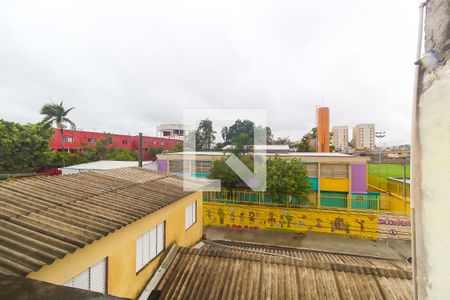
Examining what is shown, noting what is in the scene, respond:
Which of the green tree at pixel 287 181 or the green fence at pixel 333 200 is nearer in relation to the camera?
the green tree at pixel 287 181

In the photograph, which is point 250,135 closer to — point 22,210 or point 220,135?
point 220,135

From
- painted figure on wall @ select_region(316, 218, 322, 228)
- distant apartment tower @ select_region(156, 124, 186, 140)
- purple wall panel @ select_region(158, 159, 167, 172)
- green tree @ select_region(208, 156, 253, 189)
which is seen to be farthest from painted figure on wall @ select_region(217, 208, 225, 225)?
distant apartment tower @ select_region(156, 124, 186, 140)

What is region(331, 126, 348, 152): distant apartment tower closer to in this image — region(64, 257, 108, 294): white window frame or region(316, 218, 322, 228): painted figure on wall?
region(316, 218, 322, 228): painted figure on wall

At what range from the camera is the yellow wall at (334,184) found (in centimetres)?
1606

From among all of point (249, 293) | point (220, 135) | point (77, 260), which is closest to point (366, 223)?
point (249, 293)

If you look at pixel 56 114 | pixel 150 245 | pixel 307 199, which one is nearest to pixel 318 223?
pixel 307 199

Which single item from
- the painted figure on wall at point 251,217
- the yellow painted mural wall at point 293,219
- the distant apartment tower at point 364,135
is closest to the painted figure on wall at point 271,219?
the yellow painted mural wall at point 293,219

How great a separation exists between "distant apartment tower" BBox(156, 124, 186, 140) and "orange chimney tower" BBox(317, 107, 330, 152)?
105ft

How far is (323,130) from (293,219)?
2128 cm

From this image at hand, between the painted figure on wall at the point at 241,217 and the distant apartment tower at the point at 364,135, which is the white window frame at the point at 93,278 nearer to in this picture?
the painted figure on wall at the point at 241,217

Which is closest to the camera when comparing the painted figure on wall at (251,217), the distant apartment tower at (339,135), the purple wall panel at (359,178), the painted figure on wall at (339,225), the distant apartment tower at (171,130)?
the painted figure on wall at (339,225)

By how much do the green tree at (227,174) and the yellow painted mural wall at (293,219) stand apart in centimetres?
220

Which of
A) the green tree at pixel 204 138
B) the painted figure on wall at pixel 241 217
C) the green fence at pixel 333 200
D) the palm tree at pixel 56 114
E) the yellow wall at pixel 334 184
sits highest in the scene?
the palm tree at pixel 56 114

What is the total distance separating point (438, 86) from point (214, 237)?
1157 centimetres
